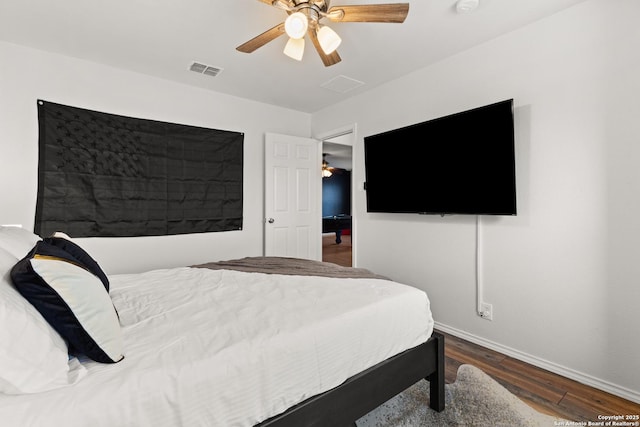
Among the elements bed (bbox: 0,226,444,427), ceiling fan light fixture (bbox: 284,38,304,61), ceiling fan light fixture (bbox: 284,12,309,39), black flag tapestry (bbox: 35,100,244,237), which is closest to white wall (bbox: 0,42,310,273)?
black flag tapestry (bbox: 35,100,244,237)

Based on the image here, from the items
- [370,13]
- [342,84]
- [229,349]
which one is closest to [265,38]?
[370,13]

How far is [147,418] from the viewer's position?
896mm

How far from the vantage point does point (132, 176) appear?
3.23 metres

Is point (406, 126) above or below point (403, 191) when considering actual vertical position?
above

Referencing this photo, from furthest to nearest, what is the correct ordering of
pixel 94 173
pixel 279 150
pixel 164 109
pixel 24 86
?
pixel 279 150 → pixel 164 109 → pixel 94 173 → pixel 24 86

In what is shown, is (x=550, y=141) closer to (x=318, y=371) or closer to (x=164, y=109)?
(x=318, y=371)

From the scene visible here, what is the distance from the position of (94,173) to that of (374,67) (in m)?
2.96

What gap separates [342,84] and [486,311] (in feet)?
8.94

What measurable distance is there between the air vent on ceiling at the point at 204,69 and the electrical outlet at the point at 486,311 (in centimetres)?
335

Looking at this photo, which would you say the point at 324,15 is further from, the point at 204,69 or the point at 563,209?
the point at 563,209

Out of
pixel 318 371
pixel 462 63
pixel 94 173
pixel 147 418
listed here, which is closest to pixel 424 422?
pixel 318 371

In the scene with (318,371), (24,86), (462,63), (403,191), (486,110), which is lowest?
(318,371)

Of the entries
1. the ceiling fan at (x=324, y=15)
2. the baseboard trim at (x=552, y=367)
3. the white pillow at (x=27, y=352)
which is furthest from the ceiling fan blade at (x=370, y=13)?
the baseboard trim at (x=552, y=367)

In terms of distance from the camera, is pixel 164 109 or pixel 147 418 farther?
pixel 164 109
